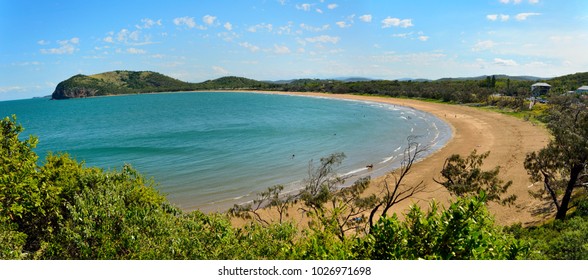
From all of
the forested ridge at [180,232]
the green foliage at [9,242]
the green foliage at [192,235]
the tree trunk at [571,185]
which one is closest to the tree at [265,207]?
the forested ridge at [180,232]

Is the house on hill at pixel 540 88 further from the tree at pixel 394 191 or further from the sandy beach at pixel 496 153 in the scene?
the tree at pixel 394 191

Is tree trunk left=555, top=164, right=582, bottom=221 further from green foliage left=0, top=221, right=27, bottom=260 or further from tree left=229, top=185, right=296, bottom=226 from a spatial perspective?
green foliage left=0, top=221, right=27, bottom=260

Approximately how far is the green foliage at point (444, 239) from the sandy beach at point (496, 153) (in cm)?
146

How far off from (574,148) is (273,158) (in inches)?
1319

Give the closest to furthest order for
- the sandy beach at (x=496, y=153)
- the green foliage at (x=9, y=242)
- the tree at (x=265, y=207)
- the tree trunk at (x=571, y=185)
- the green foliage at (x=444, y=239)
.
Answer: the green foliage at (x=444, y=239), the green foliage at (x=9, y=242), the tree trunk at (x=571, y=185), the tree at (x=265, y=207), the sandy beach at (x=496, y=153)

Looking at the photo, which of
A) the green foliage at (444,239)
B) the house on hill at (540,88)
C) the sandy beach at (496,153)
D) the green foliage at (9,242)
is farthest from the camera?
the house on hill at (540,88)

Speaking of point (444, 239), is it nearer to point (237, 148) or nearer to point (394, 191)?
point (394, 191)

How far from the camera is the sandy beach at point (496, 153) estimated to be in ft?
87.7

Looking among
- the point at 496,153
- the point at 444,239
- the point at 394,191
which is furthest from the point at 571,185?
the point at 496,153

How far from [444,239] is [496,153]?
44034 mm

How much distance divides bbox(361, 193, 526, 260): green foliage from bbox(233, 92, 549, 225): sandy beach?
4.78 feet

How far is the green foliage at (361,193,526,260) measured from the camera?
8758mm

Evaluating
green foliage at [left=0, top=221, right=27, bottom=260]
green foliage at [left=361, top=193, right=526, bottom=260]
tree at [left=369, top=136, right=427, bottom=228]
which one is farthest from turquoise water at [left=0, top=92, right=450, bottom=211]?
green foliage at [left=361, top=193, right=526, bottom=260]

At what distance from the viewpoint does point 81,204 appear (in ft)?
38.2
